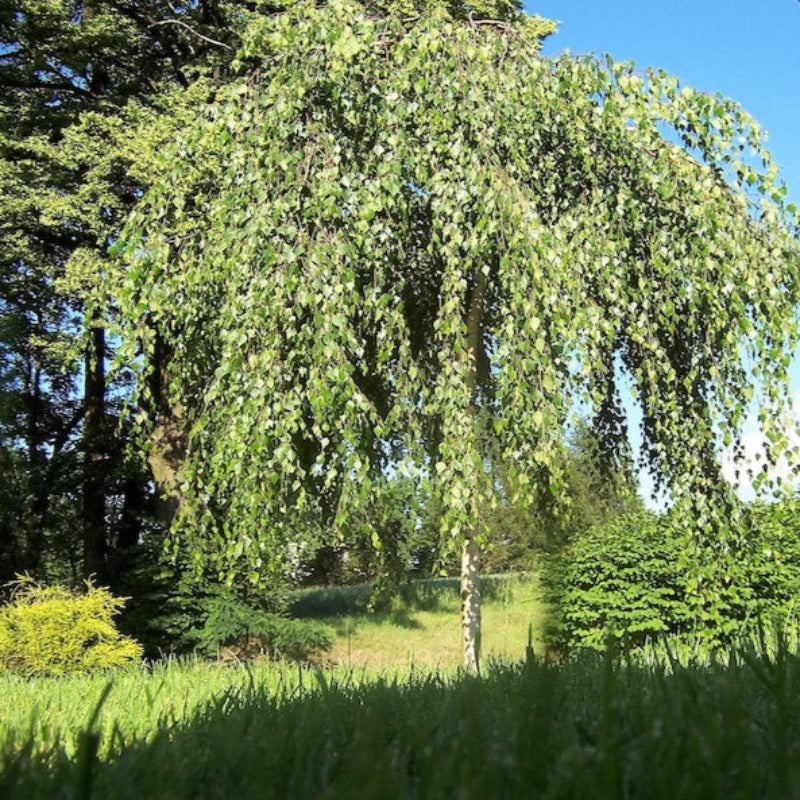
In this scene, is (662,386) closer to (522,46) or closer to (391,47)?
(522,46)

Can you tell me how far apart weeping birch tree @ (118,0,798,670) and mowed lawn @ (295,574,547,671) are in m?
5.62

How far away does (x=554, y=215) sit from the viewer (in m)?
5.18

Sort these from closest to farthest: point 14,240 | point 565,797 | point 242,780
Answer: point 565,797 < point 242,780 < point 14,240

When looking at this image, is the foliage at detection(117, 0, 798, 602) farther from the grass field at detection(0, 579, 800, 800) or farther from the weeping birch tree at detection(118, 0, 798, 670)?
the grass field at detection(0, 579, 800, 800)

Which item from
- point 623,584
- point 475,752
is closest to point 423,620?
point 623,584

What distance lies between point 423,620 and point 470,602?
8302mm

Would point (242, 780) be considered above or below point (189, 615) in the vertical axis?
above

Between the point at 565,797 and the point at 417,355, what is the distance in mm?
5295

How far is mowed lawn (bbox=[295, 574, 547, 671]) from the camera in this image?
11273 millimetres

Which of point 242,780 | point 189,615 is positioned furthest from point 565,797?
point 189,615

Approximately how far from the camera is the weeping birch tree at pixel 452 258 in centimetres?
429

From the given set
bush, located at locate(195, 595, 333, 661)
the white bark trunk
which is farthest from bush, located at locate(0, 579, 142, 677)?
the white bark trunk

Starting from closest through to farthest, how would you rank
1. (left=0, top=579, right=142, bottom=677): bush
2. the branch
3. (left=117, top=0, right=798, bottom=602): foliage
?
(left=117, top=0, right=798, bottom=602): foliage → (left=0, top=579, right=142, bottom=677): bush → the branch

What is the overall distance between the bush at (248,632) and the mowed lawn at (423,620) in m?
1.27
